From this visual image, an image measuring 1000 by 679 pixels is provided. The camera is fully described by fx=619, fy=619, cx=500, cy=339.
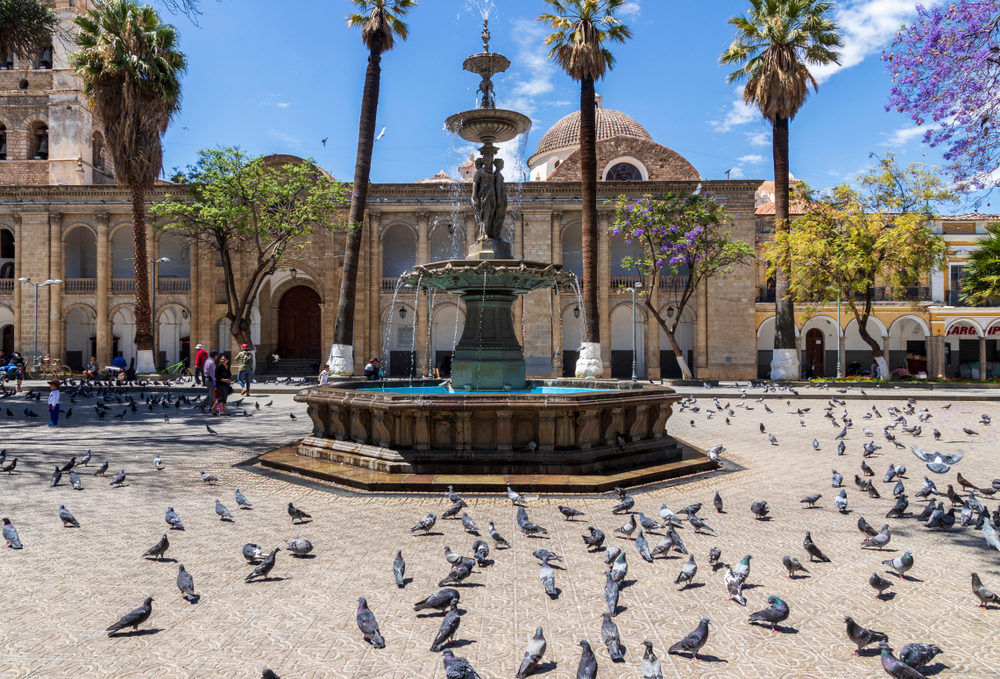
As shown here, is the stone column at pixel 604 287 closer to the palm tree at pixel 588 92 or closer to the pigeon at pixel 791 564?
the palm tree at pixel 588 92

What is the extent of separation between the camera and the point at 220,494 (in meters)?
6.76

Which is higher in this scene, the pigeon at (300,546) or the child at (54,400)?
the child at (54,400)

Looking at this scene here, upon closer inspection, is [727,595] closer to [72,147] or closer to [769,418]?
[769,418]

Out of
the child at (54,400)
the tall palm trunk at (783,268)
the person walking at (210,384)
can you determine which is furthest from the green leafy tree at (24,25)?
the tall palm trunk at (783,268)

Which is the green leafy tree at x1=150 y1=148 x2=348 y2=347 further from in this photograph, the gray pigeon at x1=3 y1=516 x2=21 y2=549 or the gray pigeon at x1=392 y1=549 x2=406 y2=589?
the gray pigeon at x1=392 y1=549 x2=406 y2=589

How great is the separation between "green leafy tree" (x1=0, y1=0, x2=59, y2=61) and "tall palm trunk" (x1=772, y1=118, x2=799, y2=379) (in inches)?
953

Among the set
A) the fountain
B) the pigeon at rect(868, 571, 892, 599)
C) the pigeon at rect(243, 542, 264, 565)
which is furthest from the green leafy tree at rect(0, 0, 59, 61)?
the pigeon at rect(868, 571, 892, 599)

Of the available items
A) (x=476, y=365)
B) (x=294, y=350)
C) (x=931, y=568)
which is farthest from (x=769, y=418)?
(x=294, y=350)

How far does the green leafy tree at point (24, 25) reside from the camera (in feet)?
51.8

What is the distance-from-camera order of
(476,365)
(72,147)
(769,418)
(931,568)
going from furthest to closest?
(72,147)
(769,418)
(476,365)
(931,568)

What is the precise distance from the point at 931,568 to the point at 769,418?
1063cm

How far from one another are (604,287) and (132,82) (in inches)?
849

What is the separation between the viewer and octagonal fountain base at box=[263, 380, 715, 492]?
6965mm

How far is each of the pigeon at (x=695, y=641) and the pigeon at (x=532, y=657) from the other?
0.73 metres
